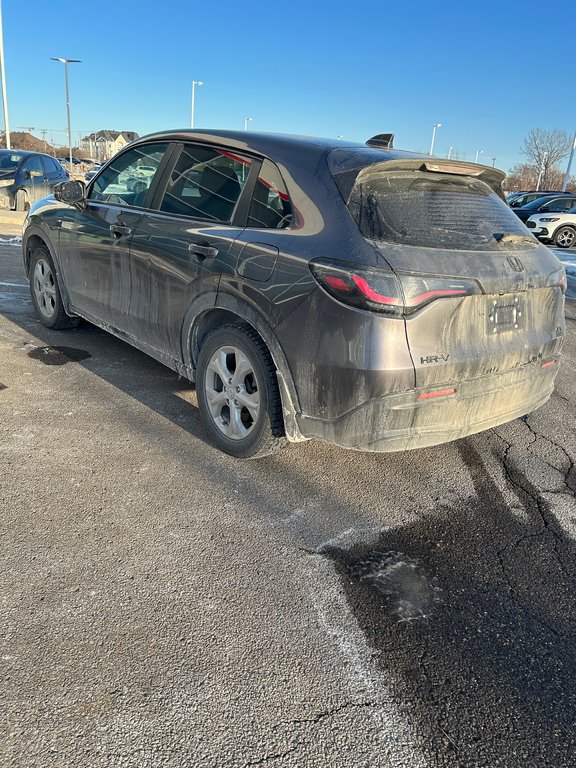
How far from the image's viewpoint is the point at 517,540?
2.92m

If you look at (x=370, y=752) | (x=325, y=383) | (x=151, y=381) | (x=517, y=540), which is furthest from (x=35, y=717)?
(x=151, y=381)

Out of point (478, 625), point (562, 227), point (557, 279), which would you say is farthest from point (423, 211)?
point (562, 227)

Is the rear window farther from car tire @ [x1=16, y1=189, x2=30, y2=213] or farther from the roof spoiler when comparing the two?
car tire @ [x1=16, y1=189, x2=30, y2=213]

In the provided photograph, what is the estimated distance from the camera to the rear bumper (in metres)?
2.74

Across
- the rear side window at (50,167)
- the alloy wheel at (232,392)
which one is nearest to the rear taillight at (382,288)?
the alloy wheel at (232,392)

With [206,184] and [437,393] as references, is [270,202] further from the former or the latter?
[437,393]

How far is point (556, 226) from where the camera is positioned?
18750 millimetres

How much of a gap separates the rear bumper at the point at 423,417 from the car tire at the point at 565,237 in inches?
711

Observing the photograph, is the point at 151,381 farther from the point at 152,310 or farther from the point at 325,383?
the point at 325,383

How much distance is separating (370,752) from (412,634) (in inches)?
21.9

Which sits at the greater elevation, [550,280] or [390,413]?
[550,280]

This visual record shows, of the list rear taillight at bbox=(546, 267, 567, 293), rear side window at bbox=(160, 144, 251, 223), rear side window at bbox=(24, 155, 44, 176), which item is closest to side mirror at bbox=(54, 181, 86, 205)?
rear side window at bbox=(160, 144, 251, 223)

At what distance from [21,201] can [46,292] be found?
10977 mm

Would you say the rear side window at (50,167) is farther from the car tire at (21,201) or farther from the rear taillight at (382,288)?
the rear taillight at (382,288)
